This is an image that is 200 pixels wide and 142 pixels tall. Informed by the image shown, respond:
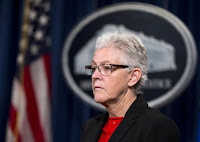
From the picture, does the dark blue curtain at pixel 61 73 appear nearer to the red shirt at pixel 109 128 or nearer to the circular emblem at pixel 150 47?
the circular emblem at pixel 150 47

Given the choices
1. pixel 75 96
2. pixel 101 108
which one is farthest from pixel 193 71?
pixel 75 96

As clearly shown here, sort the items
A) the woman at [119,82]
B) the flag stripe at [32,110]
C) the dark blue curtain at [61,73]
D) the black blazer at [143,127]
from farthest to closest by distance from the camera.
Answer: the flag stripe at [32,110] < the dark blue curtain at [61,73] < the woman at [119,82] < the black blazer at [143,127]

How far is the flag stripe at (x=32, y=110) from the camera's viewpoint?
10.1 ft

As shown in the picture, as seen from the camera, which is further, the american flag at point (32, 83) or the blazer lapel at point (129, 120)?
the american flag at point (32, 83)

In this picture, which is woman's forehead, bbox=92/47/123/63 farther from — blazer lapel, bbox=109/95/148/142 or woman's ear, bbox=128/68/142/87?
blazer lapel, bbox=109/95/148/142

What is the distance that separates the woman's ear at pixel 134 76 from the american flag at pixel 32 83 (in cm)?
185

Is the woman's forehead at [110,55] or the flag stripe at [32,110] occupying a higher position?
the woman's forehead at [110,55]

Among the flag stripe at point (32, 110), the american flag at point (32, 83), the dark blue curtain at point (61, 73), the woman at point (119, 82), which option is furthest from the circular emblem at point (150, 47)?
the woman at point (119, 82)

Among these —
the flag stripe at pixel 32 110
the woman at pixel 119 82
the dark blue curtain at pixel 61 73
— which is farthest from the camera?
the flag stripe at pixel 32 110

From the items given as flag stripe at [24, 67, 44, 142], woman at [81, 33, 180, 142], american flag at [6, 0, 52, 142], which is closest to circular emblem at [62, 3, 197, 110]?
american flag at [6, 0, 52, 142]

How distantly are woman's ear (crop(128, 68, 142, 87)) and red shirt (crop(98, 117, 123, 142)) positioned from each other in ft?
0.52

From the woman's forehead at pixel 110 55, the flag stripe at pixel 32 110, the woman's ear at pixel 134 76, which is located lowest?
the flag stripe at pixel 32 110

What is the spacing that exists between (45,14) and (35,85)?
0.73m

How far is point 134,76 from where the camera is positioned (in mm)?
1329
